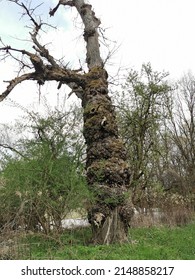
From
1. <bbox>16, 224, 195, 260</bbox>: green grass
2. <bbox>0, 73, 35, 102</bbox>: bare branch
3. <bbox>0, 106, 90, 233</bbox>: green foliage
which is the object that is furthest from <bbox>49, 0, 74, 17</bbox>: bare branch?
<bbox>16, 224, 195, 260</bbox>: green grass

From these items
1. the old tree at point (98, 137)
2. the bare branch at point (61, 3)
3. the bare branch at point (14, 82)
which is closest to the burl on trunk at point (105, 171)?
the old tree at point (98, 137)

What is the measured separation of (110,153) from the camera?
8.95 metres

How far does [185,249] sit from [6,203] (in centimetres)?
372

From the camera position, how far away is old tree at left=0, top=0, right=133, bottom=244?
8.32m

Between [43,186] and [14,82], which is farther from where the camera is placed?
[14,82]

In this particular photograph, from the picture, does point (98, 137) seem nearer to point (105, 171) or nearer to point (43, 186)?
point (105, 171)

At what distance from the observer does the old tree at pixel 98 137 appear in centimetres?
832

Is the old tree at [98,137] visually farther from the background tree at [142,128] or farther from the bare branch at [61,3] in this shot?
the background tree at [142,128]

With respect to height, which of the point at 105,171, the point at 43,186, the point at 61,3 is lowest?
the point at 43,186

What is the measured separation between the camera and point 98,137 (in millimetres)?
9133

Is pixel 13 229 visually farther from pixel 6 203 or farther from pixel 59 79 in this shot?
pixel 59 79

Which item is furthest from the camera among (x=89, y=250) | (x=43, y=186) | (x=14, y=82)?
(x=14, y=82)

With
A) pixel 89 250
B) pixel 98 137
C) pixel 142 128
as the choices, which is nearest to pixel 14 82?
pixel 98 137
